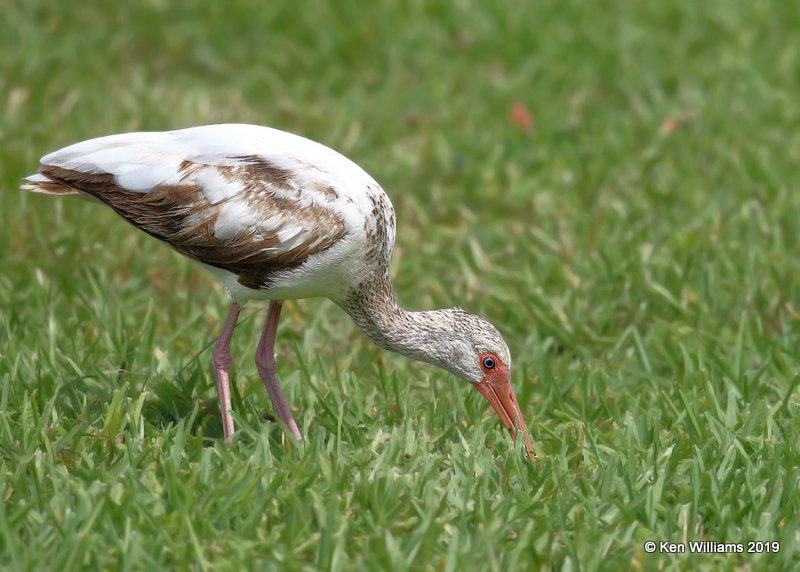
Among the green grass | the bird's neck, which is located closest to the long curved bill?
the green grass

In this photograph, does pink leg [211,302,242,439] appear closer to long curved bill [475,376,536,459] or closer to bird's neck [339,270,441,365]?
bird's neck [339,270,441,365]

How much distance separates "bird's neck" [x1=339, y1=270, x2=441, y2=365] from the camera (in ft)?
17.6

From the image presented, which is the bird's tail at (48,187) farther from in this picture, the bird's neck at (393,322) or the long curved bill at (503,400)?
the long curved bill at (503,400)

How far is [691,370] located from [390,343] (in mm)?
1427

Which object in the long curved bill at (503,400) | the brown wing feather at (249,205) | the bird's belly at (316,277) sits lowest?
A: the long curved bill at (503,400)

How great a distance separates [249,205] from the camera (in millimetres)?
5055

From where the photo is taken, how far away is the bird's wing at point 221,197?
5035 millimetres

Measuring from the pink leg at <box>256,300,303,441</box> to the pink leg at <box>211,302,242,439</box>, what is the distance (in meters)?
0.16

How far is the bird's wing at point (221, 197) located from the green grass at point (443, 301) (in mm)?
650

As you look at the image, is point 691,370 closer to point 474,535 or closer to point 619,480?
point 619,480

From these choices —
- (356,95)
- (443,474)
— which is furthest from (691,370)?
(356,95)

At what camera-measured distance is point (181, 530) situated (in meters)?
4.14

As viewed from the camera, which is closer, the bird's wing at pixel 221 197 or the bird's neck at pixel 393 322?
the bird's wing at pixel 221 197

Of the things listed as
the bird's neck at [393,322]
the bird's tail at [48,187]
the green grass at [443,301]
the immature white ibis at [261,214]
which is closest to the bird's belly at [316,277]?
the immature white ibis at [261,214]
